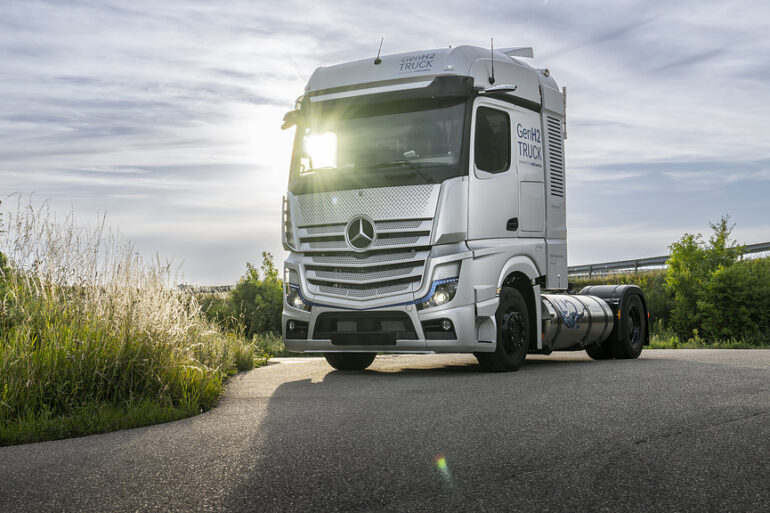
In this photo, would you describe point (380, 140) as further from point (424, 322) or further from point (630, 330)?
point (630, 330)

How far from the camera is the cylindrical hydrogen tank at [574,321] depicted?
11.8 metres

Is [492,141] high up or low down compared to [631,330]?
up

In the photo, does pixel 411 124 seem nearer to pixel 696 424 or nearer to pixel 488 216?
pixel 488 216

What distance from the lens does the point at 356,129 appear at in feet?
34.3

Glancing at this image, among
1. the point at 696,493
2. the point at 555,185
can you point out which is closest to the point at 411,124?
the point at 555,185

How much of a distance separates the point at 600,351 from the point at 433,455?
31.5 feet

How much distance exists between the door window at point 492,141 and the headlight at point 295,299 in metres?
2.71

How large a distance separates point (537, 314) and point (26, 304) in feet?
20.2

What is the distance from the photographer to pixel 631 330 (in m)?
14.5

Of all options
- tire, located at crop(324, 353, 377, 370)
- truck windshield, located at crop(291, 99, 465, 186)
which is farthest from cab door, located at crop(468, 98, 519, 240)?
tire, located at crop(324, 353, 377, 370)

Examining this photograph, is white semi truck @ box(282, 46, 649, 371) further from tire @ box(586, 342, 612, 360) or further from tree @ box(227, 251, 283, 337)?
tree @ box(227, 251, 283, 337)

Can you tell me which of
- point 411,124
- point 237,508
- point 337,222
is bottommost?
point 237,508

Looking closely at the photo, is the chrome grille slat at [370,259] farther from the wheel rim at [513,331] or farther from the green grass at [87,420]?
the green grass at [87,420]

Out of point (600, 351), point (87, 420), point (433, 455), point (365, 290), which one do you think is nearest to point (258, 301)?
point (600, 351)
